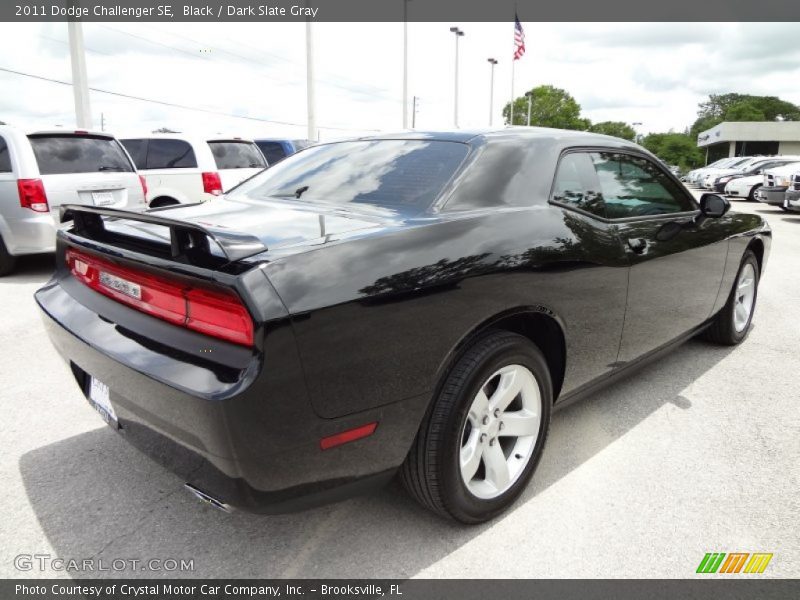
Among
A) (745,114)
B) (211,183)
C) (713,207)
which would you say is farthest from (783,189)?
(745,114)

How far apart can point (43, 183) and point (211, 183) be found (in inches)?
101

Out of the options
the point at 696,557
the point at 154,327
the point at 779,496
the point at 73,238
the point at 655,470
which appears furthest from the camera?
the point at 655,470

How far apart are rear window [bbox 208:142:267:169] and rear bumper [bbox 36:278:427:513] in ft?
27.7

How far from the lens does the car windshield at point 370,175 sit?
2506 millimetres

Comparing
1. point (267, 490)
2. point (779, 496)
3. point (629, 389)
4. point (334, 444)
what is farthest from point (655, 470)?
point (267, 490)

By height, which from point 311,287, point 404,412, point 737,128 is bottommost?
point 404,412

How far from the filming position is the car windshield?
8.22ft

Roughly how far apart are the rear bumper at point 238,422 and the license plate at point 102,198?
552 cm

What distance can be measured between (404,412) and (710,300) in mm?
2849

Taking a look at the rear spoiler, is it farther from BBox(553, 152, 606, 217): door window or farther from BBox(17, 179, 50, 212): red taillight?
BBox(17, 179, 50, 212): red taillight

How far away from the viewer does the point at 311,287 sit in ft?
5.76

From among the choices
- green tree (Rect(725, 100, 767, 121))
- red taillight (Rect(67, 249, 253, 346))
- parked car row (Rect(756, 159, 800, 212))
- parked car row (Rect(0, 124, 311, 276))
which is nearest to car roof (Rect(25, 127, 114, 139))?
parked car row (Rect(0, 124, 311, 276))

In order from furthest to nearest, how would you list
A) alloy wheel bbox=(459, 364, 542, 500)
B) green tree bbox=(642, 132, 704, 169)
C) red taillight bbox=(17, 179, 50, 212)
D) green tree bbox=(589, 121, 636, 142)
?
green tree bbox=(589, 121, 636, 142) < green tree bbox=(642, 132, 704, 169) < red taillight bbox=(17, 179, 50, 212) < alloy wheel bbox=(459, 364, 542, 500)

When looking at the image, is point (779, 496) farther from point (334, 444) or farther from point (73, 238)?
point (73, 238)
